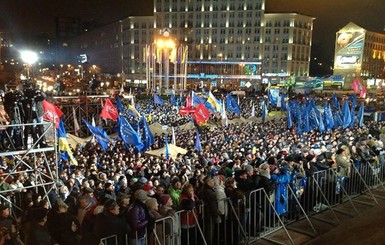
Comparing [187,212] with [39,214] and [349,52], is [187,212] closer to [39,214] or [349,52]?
[39,214]

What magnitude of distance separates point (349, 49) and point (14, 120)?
243 ft

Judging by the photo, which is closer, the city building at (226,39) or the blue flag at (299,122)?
the blue flag at (299,122)

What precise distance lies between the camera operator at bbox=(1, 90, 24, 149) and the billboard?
71.1 metres

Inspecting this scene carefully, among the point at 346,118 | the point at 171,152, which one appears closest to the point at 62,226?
the point at 171,152

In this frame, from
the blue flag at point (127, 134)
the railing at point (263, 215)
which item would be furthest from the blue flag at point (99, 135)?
the railing at point (263, 215)

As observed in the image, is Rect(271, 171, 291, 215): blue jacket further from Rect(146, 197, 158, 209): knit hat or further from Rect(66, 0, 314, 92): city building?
Rect(66, 0, 314, 92): city building

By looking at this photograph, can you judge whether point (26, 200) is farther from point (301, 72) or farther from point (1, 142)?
point (301, 72)

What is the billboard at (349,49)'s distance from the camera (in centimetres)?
6969

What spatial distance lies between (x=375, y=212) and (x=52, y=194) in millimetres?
7809

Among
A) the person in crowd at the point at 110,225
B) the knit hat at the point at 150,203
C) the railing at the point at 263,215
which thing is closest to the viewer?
the person in crowd at the point at 110,225

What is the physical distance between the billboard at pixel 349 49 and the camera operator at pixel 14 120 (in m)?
71.1

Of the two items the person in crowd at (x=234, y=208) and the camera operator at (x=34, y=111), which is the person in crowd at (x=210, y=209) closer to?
the person in crowd at (x=234, y=208)

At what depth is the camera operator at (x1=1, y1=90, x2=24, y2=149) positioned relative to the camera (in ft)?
26.7

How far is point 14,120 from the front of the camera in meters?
8.29
